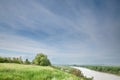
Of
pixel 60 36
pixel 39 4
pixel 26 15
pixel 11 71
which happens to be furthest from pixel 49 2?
pixel 11 71

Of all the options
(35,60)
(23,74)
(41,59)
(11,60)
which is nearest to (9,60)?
(11,60)

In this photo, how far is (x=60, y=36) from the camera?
354 centimetres

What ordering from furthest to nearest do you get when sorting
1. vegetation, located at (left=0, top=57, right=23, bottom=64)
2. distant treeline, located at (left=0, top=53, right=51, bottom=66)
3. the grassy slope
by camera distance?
distant treeline, located at (left=0, top=53, right=51, bottom=66) < vegetation, located at (left=0, top=57, right=23, bottom=64) < the grassy slope

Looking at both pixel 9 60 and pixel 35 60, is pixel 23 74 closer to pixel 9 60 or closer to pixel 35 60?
pixel 9 60

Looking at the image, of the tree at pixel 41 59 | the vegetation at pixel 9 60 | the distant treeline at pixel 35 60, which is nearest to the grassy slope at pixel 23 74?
the vegetation at pixel 9 60

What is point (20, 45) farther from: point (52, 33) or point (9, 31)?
point (52, 33)

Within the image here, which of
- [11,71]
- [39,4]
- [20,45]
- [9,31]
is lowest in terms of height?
[11,71]

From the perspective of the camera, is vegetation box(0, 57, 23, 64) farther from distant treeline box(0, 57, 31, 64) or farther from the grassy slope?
the grassy slope

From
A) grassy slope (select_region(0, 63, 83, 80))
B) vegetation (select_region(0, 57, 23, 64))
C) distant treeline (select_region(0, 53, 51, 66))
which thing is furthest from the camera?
distant treeline (select_region(0, 53, 51, 66))

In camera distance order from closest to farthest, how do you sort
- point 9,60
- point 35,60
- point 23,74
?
point 23,74, point 9,60, point 35,60

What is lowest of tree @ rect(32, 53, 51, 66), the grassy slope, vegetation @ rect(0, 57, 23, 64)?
the grassy slope

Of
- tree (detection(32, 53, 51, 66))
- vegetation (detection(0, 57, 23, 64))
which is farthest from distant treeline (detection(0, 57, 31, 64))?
tree (detection(32, 53, 51, 66))

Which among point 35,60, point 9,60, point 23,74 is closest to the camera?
point 23,74

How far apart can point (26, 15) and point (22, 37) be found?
0.49m
